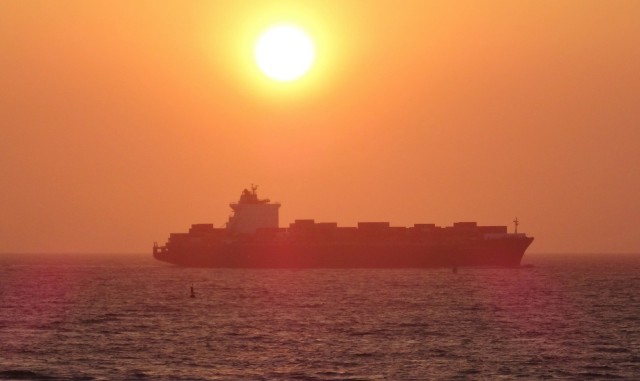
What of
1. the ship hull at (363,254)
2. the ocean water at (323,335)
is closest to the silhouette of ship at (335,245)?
the ship hull at (363,254)

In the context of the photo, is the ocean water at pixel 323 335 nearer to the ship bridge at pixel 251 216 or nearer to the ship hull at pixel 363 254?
the ship hull at pixel 363 254

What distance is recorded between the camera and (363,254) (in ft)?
527

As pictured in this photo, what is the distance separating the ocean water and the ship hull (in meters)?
55.9

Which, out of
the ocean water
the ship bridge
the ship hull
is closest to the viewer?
the ocean water

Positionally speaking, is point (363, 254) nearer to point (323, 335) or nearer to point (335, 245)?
point (335, 245)

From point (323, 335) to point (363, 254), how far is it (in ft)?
340

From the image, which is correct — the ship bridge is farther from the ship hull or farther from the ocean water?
the ocean water

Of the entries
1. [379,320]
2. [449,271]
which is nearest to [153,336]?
[379,320]

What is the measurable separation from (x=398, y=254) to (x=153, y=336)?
105m

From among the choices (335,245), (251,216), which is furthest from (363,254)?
(251,216)

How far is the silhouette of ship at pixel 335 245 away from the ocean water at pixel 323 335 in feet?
186

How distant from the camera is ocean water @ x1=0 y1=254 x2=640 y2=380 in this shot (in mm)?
44406

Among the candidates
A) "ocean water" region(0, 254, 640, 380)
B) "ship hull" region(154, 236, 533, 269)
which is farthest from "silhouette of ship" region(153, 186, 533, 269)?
"ocean water" region(0, 254, 640, 380)

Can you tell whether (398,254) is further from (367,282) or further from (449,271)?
(367,282)
